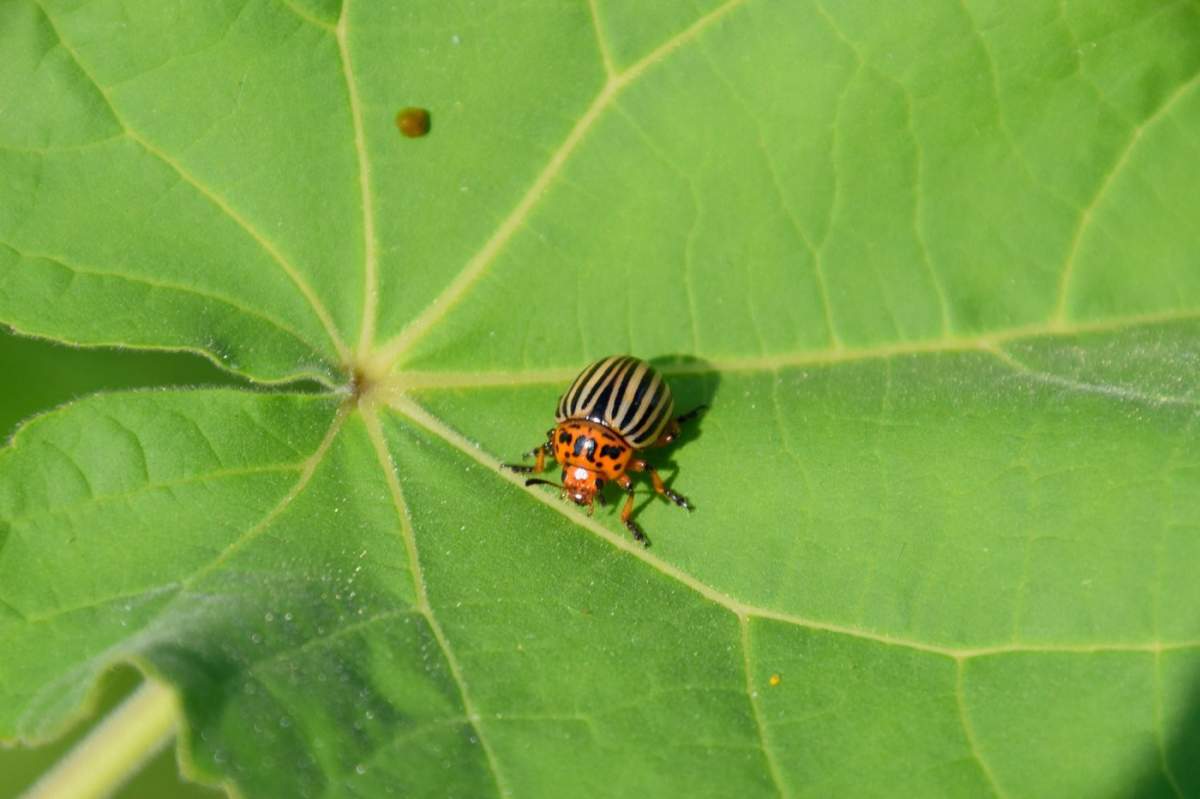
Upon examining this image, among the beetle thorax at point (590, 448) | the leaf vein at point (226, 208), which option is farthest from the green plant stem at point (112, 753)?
the beetle thorax at point (590, 448)

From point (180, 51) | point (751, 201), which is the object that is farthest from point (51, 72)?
point (751, 201)

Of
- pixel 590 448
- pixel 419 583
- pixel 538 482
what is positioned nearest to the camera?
pixel 419 583

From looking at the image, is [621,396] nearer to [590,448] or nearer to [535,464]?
[590,448]

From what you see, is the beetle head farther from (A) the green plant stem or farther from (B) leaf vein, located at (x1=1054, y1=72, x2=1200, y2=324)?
(B) leaf vein, located at (x1=1054, y1=72, x2=1200, y2=324)

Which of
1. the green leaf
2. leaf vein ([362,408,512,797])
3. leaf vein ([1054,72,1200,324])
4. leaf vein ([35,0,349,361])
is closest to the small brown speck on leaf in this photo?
the green leaf

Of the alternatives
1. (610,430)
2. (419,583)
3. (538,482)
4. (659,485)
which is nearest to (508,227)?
(610,430)

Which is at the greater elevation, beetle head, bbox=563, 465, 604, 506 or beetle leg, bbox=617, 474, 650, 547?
beetle head, bbox=563, 465, 604, 506

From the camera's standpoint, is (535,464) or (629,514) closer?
(629,514)

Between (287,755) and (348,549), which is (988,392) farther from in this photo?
(287,755)
